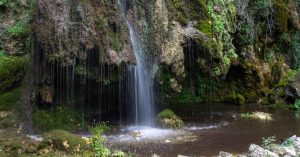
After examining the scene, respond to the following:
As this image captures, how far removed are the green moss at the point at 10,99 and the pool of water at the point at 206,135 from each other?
10.7 ft

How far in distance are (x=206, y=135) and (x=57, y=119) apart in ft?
14.6

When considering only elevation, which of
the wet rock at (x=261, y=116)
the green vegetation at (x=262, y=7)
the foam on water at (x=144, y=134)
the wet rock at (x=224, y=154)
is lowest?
the wet rock at (x=224, y=154)

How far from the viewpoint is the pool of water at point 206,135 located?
10.6 m

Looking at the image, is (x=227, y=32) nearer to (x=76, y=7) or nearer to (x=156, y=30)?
(x=156, y=30)

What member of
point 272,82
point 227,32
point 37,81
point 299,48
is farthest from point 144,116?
point 299,48

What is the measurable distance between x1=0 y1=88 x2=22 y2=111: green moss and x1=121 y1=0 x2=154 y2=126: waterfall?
11.3ft

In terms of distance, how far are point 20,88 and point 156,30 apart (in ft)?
15.6

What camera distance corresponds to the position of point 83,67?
12922mm

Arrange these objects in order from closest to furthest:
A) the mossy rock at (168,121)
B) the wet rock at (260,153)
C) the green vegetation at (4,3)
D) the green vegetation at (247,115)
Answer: the wet rock at (260,153), the mossy rock at (168,121), the green vegetation at (247,115), the green vegetation at (4,3)

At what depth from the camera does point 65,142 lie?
9.78m

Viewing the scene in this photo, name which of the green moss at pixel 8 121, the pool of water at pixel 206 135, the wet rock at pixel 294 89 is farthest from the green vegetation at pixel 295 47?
the green moss at pixel 8 121

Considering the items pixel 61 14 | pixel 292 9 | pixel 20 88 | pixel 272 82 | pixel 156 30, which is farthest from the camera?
pixel 292 9

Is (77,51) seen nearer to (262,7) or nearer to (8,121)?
(8,121)

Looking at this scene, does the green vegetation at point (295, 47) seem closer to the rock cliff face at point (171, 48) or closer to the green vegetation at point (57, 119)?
the rock cliff face at point (171, 48)
